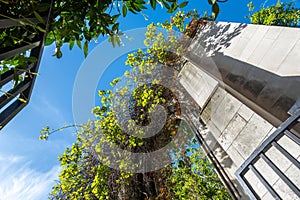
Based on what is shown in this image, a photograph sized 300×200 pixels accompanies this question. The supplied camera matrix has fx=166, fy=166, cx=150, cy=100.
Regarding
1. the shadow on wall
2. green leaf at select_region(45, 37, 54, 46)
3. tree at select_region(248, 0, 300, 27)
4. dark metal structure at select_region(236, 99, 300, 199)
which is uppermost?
tree at select_region(248, 0, 300, 27)

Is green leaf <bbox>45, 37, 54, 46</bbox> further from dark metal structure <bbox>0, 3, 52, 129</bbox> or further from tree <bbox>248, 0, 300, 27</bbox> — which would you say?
tree <bbox>248, 0, 300, 27</bbox>

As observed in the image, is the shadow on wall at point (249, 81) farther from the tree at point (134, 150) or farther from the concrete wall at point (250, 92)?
the tree at point (134, 150)

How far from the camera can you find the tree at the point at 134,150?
12.8 feet

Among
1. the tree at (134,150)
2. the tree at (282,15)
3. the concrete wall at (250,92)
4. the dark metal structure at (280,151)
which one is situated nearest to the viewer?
the dark metal structure at (280,151)

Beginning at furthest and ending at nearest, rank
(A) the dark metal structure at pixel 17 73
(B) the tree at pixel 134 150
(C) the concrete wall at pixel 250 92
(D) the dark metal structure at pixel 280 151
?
(B) the tree at pixel 134 150 → (C) the concrete wall at pixel 250 92 → (D) the dark metal structure at pixel 280 151 → (A) the dark metal structure at pixel 17 73

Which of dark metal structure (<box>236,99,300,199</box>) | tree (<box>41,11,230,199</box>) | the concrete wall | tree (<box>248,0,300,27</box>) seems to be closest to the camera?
dark metal structure (<box>236,99,300,199</box>)

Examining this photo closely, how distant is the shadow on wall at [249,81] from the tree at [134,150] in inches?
82.8

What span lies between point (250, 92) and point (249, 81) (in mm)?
180

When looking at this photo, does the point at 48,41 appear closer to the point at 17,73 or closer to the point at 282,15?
the point at 17,73

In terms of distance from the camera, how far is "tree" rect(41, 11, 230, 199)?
3.91 m

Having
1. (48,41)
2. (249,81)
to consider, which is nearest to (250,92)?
(249,81)

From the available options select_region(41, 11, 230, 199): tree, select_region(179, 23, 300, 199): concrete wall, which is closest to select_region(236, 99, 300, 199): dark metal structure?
select_region(179, 23, 300, 199): concrete wall

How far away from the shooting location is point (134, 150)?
429cm

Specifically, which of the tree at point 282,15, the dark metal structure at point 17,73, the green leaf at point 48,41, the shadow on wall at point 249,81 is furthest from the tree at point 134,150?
the tree at point 282,15
